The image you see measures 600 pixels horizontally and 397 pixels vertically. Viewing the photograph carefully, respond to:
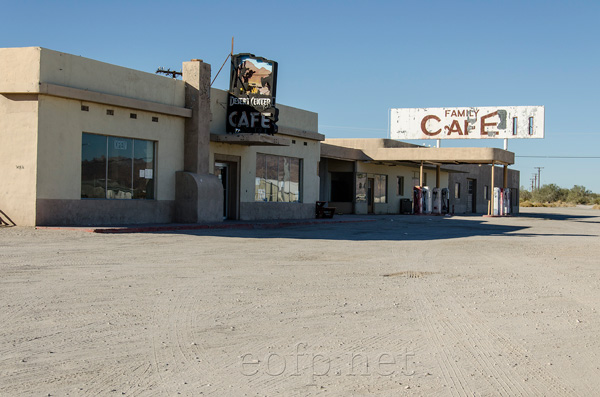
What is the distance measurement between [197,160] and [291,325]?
17099 millimetres

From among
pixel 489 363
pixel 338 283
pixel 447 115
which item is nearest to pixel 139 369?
pixel 489 363

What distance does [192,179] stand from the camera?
76.4 ft

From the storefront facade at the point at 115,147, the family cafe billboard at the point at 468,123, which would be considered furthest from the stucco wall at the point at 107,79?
the family cafe billboard at the point at 468,123

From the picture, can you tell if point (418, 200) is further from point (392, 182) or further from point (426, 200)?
point (392, 182)

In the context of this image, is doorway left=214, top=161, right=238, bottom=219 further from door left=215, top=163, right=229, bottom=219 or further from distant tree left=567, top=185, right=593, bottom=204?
distant tree left=567, top=185, right=593, bottom=204

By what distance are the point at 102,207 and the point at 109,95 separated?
348cm

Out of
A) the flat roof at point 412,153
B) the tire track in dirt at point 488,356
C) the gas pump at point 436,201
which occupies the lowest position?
the tire track in dirt at point 488,356

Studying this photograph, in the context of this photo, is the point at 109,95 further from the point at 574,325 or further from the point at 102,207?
the point at 574,325

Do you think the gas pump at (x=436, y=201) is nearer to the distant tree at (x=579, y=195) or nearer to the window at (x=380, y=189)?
the window at (x=380, y=189)

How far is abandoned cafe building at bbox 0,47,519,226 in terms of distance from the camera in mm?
19109

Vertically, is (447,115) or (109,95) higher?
(447,115)

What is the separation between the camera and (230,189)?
89.1 ft

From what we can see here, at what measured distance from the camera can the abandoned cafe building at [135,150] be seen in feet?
A: 62.7

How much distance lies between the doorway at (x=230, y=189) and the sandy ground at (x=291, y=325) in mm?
12547
